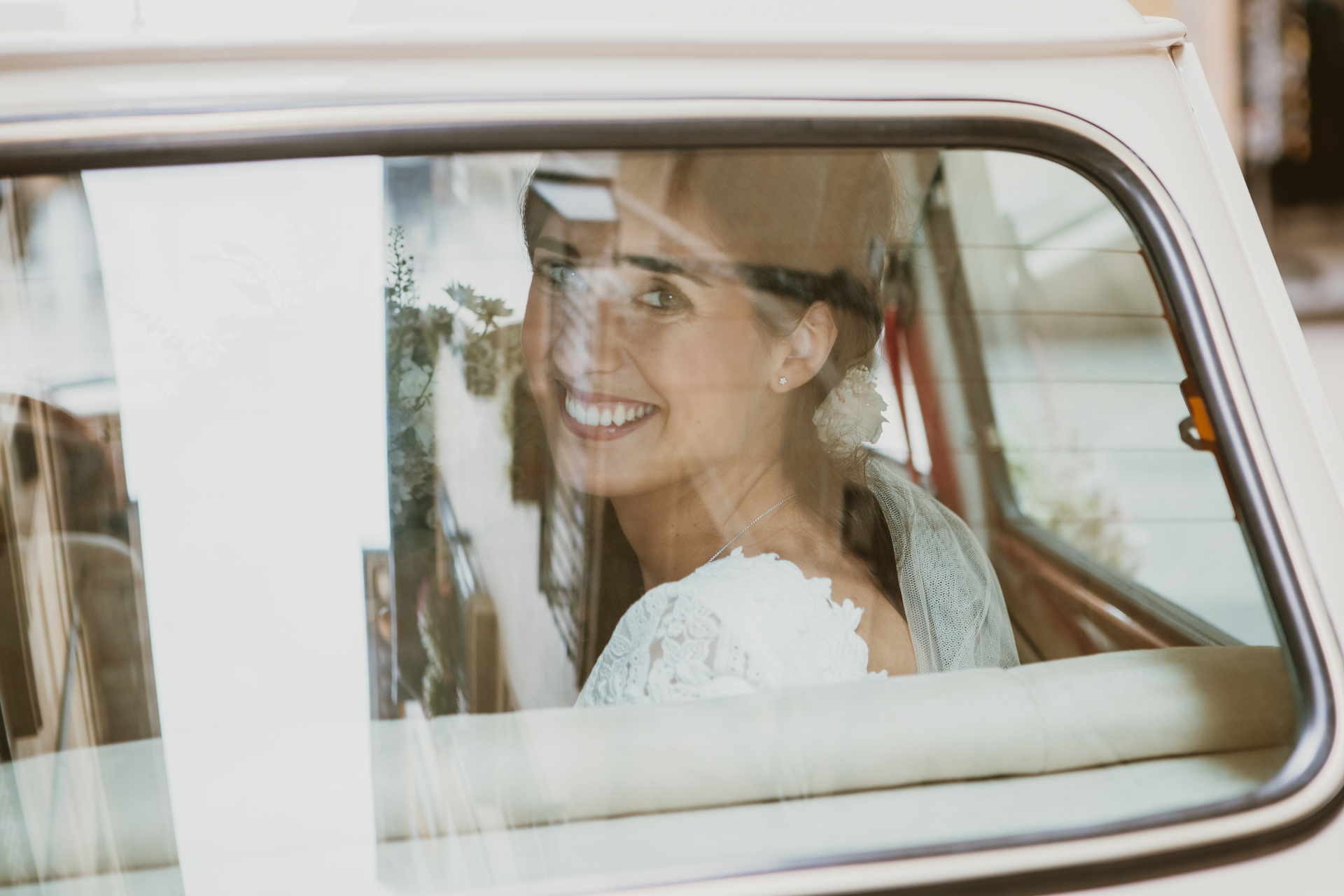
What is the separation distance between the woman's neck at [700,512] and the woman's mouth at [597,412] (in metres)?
0.11

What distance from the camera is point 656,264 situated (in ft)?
3.87

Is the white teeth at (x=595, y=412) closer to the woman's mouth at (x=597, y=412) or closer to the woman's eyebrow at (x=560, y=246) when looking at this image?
the woman's mouth at (x=597, y=412)

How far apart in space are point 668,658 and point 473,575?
0.26 m

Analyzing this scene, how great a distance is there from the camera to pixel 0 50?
2.81 ft

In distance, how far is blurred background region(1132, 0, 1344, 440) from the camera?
5812mm

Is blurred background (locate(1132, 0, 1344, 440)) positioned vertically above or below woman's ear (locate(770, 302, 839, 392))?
above

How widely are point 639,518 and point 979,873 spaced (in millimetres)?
633

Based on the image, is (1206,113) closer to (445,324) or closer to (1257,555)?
(1257,555)

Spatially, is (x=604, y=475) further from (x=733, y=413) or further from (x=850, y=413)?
(x=850, y=413)

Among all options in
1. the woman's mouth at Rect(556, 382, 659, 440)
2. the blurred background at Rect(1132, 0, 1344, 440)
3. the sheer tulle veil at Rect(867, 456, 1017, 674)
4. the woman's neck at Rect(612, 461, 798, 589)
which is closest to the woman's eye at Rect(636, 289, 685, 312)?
the woman's mouth at Rect(556, 382, 659, 440)

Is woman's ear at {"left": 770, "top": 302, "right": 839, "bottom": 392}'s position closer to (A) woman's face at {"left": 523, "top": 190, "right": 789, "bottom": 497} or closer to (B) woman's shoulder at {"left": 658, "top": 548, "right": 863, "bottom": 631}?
(A) woman's face at {"left": 523, "top": 190, "right": 789, "bottom": 497}

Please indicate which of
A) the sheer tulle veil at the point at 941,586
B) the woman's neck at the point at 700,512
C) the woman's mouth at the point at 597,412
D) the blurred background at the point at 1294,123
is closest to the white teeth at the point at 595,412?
the woman's mouth at the point at 597,412

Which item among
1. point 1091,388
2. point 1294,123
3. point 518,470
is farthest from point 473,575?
point 1294,123

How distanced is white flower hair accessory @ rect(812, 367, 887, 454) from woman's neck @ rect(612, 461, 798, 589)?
12cm
